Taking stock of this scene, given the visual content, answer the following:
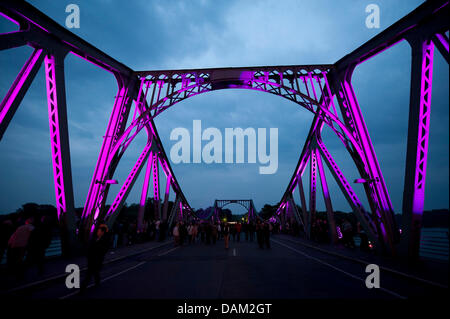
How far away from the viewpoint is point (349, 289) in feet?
18.1

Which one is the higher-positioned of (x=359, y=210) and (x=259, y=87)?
(x=259, y=87)

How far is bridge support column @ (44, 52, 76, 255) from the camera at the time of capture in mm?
9227

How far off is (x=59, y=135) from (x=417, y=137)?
1294 centimetres

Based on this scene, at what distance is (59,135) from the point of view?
9320 mm

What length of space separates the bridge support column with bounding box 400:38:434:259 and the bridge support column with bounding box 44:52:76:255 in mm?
12716

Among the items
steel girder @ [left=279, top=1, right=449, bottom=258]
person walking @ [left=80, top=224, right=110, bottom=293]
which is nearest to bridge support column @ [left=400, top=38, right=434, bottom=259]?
steel girder @ [left=279, top=1, right=449, bottom=258]

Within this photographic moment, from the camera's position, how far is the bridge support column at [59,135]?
923cm

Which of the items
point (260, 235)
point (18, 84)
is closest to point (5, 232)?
point (18, 84)

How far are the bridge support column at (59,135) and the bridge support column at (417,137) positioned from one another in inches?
501

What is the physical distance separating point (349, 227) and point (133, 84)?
613 inches

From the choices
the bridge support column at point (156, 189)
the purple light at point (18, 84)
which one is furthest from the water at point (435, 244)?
the bridge support column at point (156, 189)

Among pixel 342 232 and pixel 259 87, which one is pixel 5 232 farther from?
pixel 342 232
